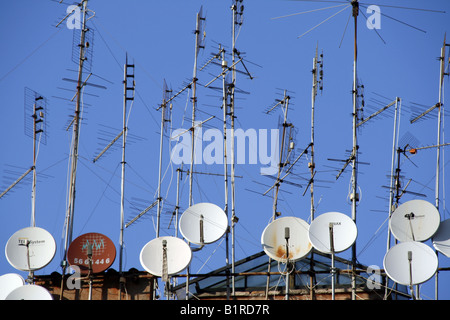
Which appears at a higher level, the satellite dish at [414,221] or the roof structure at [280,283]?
the satellite dish at [414,221]

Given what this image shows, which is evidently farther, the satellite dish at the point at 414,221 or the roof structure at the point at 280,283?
the roof structure at the point at 280,283

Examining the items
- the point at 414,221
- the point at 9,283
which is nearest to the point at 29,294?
the point at 9,283

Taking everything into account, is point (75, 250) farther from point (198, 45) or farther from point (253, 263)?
point (198, 45)

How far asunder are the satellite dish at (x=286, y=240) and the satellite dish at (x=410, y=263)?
2155mm

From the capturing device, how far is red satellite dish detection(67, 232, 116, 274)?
71.8ft

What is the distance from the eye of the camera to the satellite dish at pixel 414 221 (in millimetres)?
21219

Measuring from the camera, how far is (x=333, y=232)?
20438mm

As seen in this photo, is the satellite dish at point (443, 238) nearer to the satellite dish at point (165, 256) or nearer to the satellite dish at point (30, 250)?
the satellite dish at point (165, 256)

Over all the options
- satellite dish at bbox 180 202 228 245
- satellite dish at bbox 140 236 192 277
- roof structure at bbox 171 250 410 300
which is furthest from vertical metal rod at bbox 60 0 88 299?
roof structure at bbox 171 250 410 300

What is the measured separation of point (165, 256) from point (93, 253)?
2342 millimetres

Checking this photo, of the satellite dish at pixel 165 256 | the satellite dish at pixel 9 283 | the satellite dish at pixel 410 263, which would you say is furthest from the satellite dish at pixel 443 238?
the satellite dish at pixel 9 283

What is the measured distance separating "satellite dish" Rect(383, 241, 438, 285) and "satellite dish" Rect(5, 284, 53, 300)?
26.3 feet

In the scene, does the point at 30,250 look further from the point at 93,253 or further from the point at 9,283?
the point at 93,253
